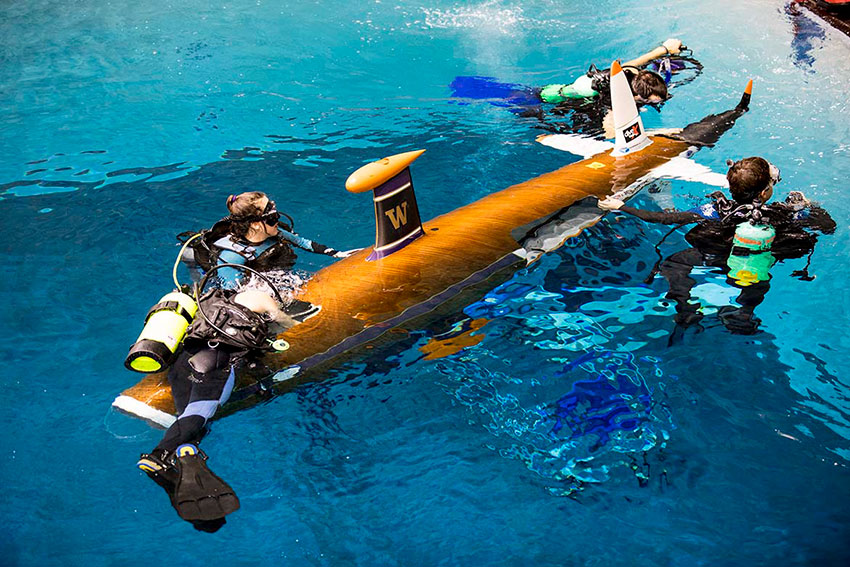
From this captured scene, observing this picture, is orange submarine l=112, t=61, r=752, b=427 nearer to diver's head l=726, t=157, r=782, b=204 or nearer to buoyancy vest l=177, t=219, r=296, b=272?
buoyancy vest l=177, t=219, r=296, b=272

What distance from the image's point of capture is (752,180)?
484 centimetres

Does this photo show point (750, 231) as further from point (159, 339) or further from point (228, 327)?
point (159, 339)

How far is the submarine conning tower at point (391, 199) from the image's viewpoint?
499cm

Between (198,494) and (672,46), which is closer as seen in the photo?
(198,494)

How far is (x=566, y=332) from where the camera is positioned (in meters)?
5.52

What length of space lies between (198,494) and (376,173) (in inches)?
98.9

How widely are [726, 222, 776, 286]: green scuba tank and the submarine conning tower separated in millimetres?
2400

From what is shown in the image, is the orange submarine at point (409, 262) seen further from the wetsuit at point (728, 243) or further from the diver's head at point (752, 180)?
the diver's head at point (752, 180)

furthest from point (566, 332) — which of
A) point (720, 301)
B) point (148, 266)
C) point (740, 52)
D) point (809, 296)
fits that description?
point (740, 52)

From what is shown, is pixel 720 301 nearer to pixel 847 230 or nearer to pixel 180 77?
pixel 847 230

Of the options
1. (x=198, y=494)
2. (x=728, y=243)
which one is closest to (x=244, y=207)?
(x=198, y=494)

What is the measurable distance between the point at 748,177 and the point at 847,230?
2900 millimetres

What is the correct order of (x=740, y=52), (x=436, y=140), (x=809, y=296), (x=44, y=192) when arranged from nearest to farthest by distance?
1. (x=809, y=296)
2. (x=44, y=192)
3. (x=436, y=140)
4. (x=740, y=52)

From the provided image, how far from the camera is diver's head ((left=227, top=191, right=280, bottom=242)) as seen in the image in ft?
16.8
